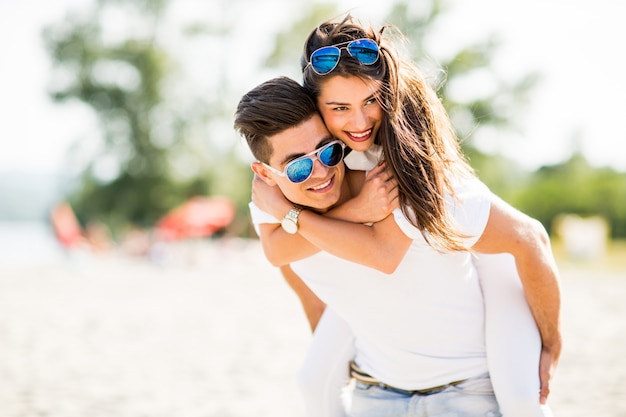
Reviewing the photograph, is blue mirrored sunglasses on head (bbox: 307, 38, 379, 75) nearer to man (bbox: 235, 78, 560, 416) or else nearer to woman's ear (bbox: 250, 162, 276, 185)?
man (bbox: 235, 78, 560, 416)

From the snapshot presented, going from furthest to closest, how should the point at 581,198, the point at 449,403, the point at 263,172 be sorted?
1. the point at 581,198
2. the point at 263,172
3. the point at 449,403

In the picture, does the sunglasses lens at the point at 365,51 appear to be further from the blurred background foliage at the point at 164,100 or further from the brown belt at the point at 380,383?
the blurred background foliage at the point at 164,100

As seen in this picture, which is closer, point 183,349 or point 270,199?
point 270,199

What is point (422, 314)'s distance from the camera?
2.75 meters

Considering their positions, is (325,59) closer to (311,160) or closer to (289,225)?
(311,160)

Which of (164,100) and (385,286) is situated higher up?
(164,100)

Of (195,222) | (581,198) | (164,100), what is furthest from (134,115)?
(581,198)

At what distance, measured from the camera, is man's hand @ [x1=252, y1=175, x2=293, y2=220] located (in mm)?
2959

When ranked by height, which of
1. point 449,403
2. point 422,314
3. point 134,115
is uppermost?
point 134,115

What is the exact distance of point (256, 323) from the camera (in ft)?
32.2

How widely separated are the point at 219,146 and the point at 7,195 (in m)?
61.8

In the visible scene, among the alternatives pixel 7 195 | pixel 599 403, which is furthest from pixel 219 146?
pixel 7 195

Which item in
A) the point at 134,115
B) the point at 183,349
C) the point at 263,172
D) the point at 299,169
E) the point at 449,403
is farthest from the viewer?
the point at 134,115

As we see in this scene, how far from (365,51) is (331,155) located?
0.49 metres
